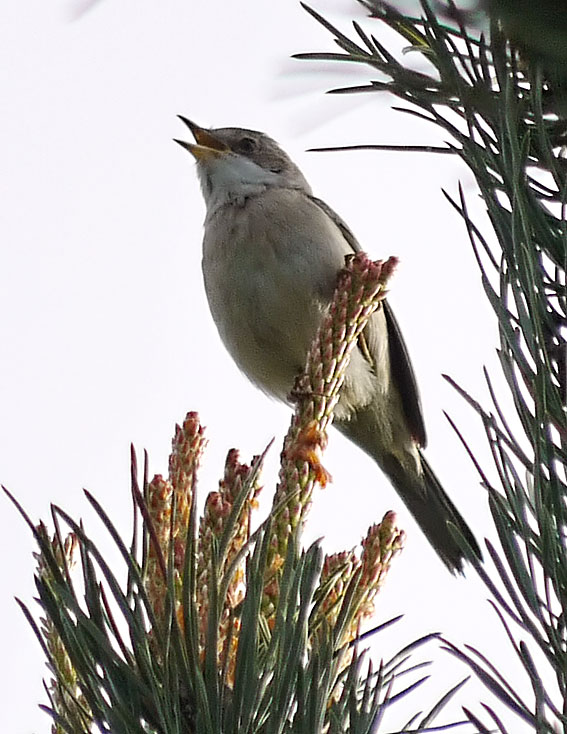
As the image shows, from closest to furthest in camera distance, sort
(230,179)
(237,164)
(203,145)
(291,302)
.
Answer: (291,302) → (230,179) → (237,164) → (203,145)

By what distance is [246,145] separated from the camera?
5.45m

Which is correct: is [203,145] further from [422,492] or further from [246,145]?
[422,492]

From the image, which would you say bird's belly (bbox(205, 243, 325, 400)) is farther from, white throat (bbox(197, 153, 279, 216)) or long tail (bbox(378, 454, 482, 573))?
long tail (bbox(378, 454, 482, 573))

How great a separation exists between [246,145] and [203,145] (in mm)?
256

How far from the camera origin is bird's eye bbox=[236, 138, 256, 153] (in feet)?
17.7

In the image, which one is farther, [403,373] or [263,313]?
[403,373]

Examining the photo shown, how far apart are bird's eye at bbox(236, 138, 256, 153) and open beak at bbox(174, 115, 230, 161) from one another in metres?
0.08

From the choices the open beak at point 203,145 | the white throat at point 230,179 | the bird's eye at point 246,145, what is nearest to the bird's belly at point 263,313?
the white throat at point 230,179

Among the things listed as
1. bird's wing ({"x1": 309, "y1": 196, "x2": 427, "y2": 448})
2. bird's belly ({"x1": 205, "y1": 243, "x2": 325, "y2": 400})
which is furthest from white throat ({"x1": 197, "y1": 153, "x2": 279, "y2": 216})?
bird's belly ({"x1": 205, "y1": 243, "x2": 325, "y2": 400})

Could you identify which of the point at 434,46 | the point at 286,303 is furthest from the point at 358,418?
the point at 434,46

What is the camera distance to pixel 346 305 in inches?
65.9

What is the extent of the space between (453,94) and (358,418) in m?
3.59

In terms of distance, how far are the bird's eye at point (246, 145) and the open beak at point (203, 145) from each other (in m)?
0.08

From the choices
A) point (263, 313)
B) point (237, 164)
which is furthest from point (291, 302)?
point (237, 164)
